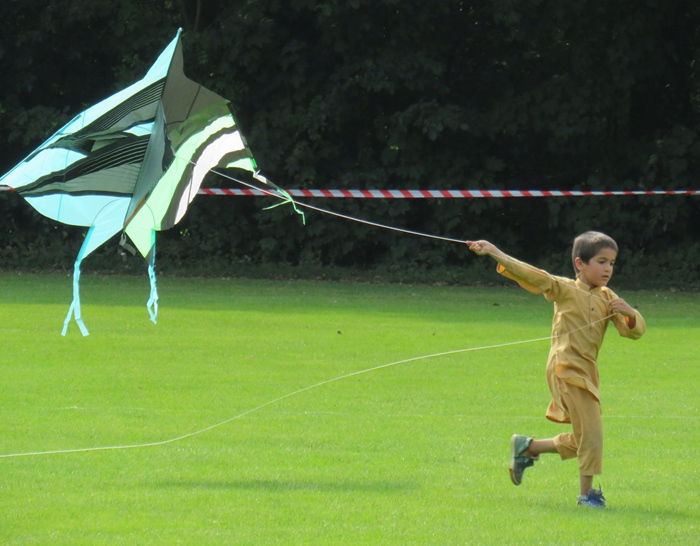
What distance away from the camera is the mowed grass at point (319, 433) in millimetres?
5383

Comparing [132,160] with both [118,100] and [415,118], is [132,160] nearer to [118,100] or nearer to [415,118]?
Answer: [118,100]

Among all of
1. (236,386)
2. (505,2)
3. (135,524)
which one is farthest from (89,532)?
(505,2)

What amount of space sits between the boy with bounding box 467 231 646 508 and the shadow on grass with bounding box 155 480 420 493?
89cm

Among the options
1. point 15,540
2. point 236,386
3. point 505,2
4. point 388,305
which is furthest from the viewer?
point 505,2

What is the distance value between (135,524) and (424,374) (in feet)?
17.5

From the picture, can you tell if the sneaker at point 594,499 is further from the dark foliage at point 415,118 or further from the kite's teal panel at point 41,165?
the dark foliage at point 415,118

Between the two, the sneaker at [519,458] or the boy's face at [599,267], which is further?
the sneaker at [519,458]

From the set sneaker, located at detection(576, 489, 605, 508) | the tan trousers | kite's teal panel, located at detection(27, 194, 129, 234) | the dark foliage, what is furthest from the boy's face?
the dark foliage

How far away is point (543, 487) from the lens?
629 cm

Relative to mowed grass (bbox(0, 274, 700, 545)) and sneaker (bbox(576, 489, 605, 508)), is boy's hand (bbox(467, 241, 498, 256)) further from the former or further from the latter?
sneaker (bbox(576, 489, 605, 508))

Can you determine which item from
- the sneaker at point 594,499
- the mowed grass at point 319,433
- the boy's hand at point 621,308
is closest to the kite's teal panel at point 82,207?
the mowed grass at point 319,433

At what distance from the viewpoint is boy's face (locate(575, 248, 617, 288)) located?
586cm

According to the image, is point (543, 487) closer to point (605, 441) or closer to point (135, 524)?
point (605, 441)

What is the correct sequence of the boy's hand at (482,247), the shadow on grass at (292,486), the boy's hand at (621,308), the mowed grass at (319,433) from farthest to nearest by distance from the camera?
the shadow on grass at (292,486), the boy's hand at (621,308), the boy's hand at (482,247), the mowed grass at (319,433)
